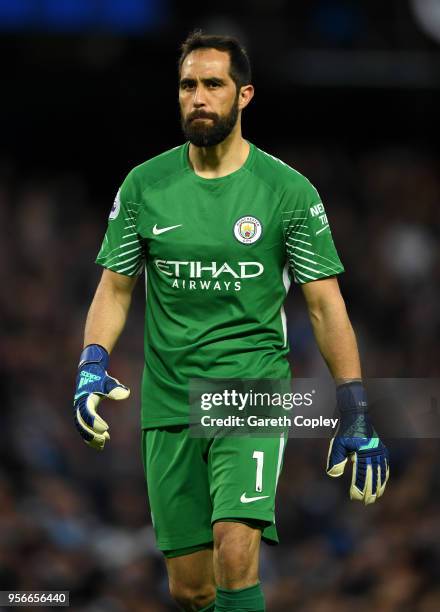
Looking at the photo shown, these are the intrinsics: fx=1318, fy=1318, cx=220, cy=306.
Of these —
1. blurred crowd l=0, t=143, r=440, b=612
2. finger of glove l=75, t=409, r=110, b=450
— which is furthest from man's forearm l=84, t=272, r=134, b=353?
blurred crowd l=0, t=143, r=440, b=612

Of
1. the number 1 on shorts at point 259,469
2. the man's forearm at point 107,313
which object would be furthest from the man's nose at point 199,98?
the number 1 on shorts at point 259,469

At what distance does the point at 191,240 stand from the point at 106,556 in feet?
15.6

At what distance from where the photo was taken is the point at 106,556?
10.1m

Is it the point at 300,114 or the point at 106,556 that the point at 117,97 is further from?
the point at 106,556

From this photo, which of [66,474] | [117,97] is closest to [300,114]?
[117,97]

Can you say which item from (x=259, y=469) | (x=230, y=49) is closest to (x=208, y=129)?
(x=230, y=49)

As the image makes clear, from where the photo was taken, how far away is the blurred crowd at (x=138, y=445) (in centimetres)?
1000

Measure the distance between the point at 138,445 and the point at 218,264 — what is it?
531 centimetres

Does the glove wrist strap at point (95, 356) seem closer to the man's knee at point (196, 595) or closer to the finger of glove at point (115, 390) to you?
the finger of glove at point (115, 390)

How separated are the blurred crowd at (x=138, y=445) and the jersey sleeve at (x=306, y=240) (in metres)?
4.48

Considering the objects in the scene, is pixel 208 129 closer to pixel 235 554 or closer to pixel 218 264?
pixel 218 264

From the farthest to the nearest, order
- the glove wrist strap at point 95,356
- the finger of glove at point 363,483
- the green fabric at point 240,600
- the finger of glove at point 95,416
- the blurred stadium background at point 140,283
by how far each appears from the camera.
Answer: the blurred stadium background at point 140,283, the glove wrist strap at point 95,356, the finger of glove at point 363,483, the finger of glove at point 95,416, the green fabric at point 240,600

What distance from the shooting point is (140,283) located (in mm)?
12461

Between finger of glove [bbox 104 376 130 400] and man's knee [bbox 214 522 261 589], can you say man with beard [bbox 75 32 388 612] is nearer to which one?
finger of glove [bbox 104 376 130 400]
